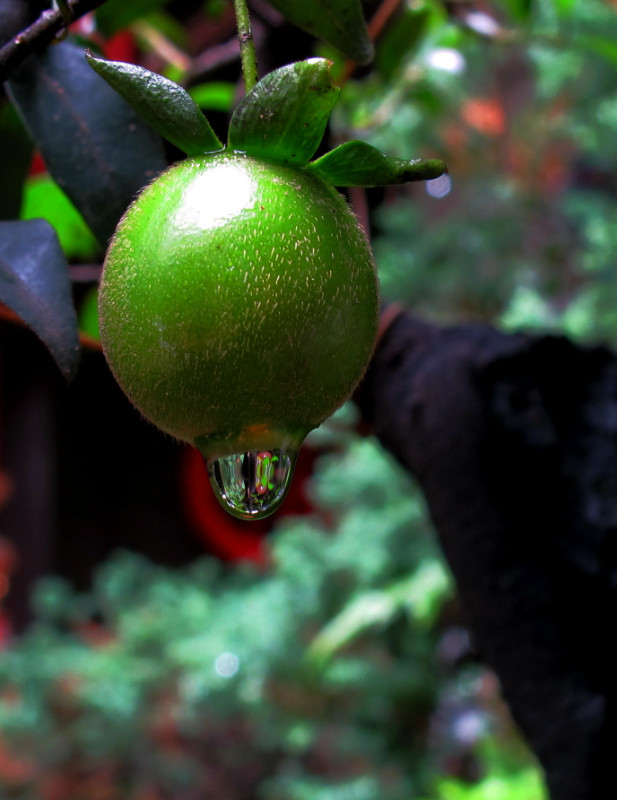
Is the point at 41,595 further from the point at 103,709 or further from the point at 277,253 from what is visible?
the point at 277,253

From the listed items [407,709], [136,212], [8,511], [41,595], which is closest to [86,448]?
[8,511]

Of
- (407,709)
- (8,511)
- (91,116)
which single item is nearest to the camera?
(91,116)

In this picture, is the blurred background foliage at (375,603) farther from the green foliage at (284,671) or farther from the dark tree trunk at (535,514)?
the dark tree trunk at (535,514)

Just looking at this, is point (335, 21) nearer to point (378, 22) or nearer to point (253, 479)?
point (253, 479)

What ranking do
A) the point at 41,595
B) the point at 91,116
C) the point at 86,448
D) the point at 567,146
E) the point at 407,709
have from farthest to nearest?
the point at 86,448 → the point at 567,146 → the point at 41,595 → the point at 407,709 → the point at 91,116

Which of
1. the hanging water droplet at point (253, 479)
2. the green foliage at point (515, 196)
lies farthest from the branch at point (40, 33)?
the green foliage at point (515, 196)
